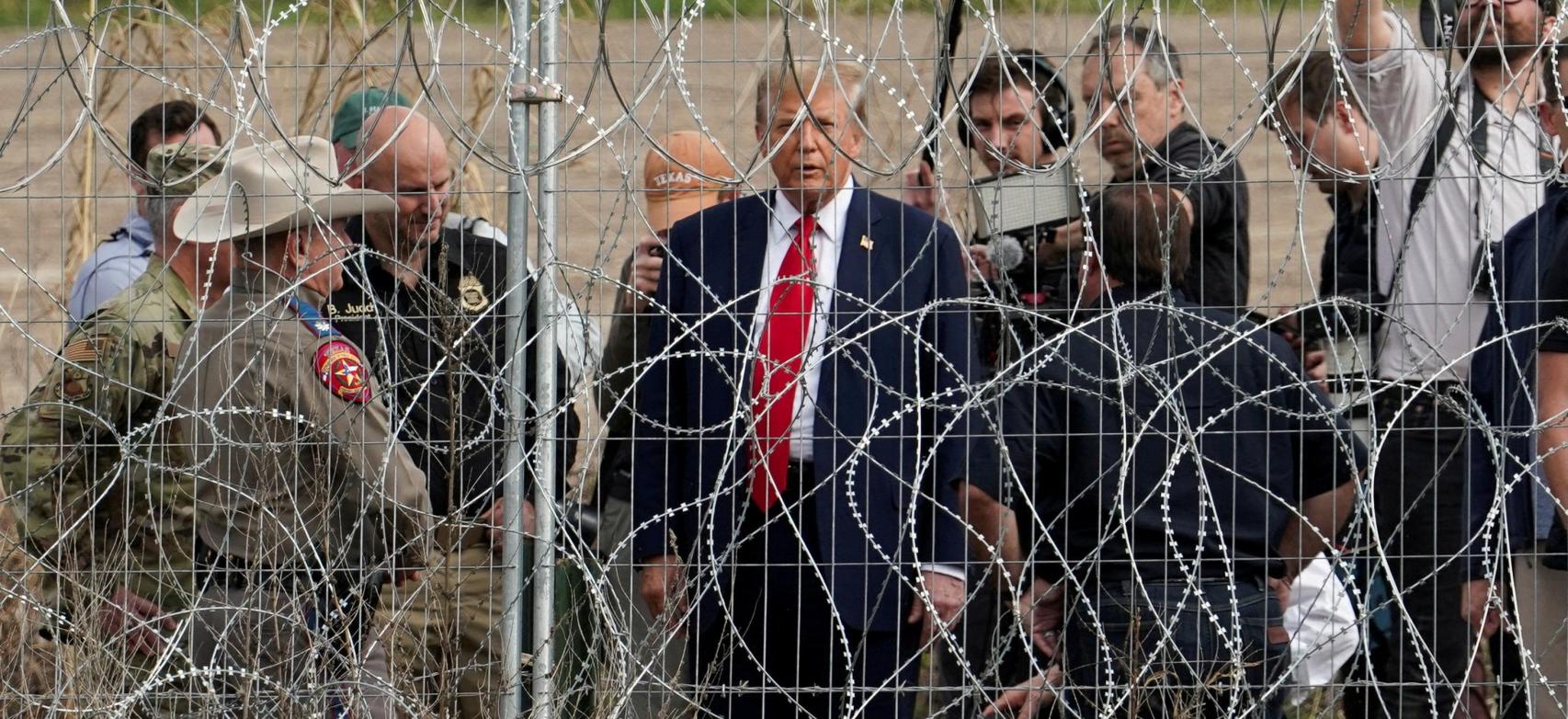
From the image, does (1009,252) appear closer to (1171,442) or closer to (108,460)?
(1171,442)

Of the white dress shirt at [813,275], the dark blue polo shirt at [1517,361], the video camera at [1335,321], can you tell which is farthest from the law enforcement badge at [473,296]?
the dark blue polo shirt at [1517,361]

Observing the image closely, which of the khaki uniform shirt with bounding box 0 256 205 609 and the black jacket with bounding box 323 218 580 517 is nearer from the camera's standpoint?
the black jacket with bounding box 323 218 580 517

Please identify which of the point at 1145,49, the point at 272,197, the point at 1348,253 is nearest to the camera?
the point at 1145,49

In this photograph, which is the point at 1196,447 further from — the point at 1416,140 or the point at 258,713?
the point at 258,713

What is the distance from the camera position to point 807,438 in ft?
15.9

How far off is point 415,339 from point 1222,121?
5285mm

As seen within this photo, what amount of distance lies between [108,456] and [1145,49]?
2.73 meters

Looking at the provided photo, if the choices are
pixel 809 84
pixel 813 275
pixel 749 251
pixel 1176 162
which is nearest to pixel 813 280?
pixel 813 275

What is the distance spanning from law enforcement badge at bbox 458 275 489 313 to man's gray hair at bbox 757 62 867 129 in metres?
0.84

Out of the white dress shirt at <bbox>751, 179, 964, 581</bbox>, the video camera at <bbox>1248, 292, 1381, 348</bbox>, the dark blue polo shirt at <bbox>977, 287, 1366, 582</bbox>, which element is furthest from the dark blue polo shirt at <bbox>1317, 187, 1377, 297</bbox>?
the white dress shirt at <bbox>751, 179, 964, 581</bbox>

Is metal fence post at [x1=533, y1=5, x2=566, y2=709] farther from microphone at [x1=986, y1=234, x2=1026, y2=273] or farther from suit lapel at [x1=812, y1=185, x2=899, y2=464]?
microphone at [x1=986, y1=234, x2=1026, y2=273]

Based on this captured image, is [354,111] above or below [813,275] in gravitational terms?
above

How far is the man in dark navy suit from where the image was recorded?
15.6ft

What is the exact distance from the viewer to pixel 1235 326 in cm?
460
